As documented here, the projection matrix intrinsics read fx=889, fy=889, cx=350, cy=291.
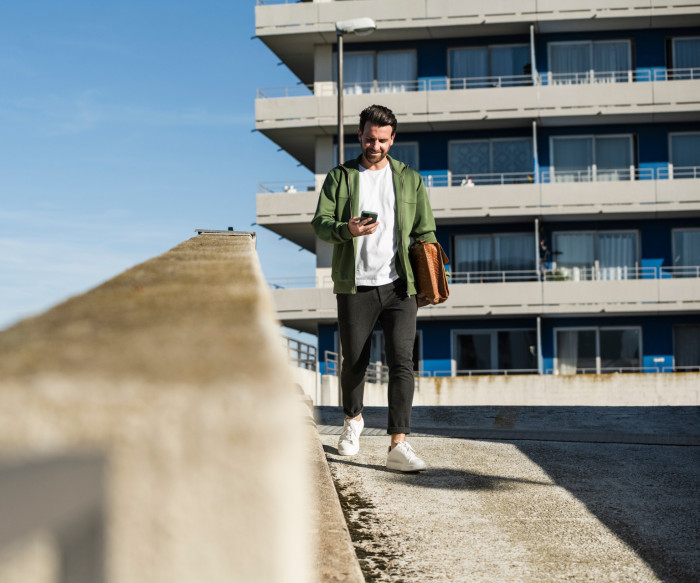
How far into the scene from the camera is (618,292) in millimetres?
28750

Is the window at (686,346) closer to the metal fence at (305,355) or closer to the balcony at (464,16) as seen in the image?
the balcony at (464,16)

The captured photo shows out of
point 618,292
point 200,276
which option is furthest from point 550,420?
point 618,292

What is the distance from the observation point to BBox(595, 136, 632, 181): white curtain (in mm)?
30766

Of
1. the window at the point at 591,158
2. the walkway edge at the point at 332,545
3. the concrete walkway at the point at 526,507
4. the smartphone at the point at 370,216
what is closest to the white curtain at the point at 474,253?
the window at the point at 591,158

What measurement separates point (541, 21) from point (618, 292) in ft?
31.4

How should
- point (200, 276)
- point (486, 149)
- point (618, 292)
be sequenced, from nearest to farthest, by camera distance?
point (200, 276)
point (618, 292)
point (486, 149)

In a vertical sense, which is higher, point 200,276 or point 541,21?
point 541,21

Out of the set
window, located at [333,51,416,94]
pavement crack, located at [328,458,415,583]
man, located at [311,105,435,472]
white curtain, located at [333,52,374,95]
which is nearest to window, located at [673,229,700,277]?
window, located at [333,51,416,94]

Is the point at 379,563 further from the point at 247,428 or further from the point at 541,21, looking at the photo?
the point at 541,21

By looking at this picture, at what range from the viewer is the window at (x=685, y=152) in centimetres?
3067

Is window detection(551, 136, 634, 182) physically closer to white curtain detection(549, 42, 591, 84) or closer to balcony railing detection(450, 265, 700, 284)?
white curtain detection(549, 42, 591, 84)

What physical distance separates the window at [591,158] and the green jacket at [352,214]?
87.7ft

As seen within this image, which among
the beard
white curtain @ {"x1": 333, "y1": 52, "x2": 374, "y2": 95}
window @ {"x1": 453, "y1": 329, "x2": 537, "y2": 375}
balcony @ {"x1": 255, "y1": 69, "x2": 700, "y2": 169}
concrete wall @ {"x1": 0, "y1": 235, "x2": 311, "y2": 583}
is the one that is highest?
white curtain @ {"x1": 333, "y1": 52, "x2": 374, "y2": 95}

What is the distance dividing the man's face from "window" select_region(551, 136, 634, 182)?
1058 inches
